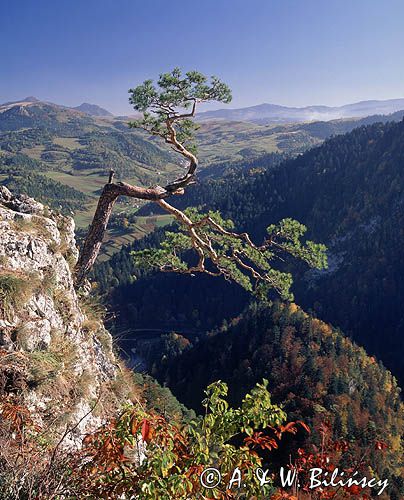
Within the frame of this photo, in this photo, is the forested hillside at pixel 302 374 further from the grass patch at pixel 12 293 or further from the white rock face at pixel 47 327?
the grass patch at pixel 12 293

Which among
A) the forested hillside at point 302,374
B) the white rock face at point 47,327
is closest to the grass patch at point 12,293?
the white rock face at point 47,327

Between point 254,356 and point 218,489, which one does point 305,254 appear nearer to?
point 218,489

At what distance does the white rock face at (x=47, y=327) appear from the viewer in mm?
9289

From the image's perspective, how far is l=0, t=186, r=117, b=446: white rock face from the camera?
9289 mm

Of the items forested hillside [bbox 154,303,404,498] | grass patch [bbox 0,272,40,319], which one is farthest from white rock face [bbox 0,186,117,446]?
forested hillside [bbox 154,303,404,498]

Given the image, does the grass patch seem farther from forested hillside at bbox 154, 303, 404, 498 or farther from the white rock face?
forested hillside at bbox 154, 303, 404, 498

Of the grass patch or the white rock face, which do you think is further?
the grass patch

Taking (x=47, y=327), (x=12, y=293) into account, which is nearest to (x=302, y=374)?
(x=47, y=327)

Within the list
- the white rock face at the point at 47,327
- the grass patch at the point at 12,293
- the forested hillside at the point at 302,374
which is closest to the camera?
the white rock face at the point at 47,327

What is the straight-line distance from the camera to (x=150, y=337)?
19712cm

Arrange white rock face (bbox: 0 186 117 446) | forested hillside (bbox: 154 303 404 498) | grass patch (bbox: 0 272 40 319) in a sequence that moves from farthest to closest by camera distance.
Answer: forested hillside (bbox: 154 303 404 498)
grass patch (bbox: 0 272 40 319)
white rock face (bbox: 0 186 117 446)

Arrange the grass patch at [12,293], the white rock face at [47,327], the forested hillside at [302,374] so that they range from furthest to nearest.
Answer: the forested hillside at [302,374]
the grass patch at [12,293]
the white rock face at [47,327]

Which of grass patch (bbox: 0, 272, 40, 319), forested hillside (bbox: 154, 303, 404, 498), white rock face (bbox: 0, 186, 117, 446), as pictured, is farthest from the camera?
forested hillside (bbox: 154, 303, 404, 498)

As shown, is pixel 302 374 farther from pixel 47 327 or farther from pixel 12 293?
pixel 12 293
